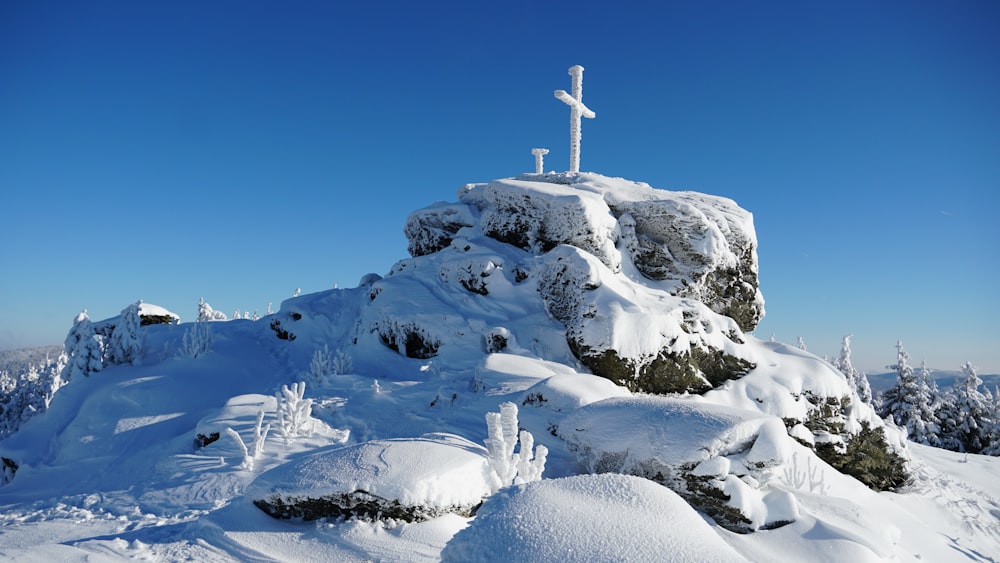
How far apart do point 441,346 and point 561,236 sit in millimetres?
5251

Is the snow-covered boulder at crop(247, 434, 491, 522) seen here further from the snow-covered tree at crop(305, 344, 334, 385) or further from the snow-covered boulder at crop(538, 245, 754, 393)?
the snow-covered boulder at crop(538, 245, 754, 393)

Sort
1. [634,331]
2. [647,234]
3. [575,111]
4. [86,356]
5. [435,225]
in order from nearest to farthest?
[634,331] → [86,356] → [647,234] → [435,225] → [575,111]

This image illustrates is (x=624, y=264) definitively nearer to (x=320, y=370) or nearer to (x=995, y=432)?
(x=320, y=370)

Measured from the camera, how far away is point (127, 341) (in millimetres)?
13992

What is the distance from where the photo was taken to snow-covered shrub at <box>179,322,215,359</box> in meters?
14.2

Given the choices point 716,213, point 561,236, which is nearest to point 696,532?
point 561,236

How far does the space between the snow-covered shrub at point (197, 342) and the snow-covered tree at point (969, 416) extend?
3787cm

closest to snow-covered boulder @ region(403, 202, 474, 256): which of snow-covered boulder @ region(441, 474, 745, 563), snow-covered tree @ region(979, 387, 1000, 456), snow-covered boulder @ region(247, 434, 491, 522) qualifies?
snow-covered boulder @ region(247, 434, 491, 522)

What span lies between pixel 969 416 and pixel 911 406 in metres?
4.01

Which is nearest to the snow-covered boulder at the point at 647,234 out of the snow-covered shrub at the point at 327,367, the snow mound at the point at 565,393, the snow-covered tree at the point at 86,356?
the snow mound at the point at 565,393

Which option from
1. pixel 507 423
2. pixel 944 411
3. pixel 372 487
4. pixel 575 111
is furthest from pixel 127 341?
pixel 944 411

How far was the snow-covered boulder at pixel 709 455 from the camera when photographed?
7137 mm

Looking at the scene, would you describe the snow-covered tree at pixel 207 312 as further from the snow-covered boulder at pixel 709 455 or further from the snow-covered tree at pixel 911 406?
the snow-covered tree at pixel 911 406

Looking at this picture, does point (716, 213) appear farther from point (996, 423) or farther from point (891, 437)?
point (996, 423)
